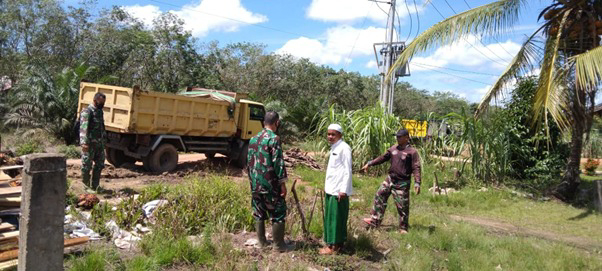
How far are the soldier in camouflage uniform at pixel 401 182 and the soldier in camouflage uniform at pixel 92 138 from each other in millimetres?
4448

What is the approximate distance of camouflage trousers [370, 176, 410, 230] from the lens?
21.1ft

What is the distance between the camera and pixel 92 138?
7.46 m

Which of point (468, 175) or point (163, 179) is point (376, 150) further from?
point (163, 179)

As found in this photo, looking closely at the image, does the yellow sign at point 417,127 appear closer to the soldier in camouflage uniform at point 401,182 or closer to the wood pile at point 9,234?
the soldier in camouflage uniform at point 401,182

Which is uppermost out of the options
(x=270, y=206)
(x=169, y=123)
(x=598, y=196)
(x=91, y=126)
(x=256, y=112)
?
(x=256, y=112)

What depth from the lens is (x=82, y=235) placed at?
15.9 ft

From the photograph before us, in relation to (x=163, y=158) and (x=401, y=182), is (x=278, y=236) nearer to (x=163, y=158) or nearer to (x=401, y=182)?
(x=401, y=182)

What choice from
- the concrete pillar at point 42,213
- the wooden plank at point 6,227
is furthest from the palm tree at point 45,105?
the concrete pillar at point 42,213

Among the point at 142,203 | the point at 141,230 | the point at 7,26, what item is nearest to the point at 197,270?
the point at 141,230

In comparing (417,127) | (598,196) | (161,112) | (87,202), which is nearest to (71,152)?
(161,112)

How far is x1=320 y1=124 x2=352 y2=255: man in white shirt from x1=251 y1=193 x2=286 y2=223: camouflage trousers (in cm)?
57

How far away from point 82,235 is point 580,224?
8.38m

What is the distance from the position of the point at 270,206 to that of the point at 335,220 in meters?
0.76

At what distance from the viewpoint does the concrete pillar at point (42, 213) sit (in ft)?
10.4
